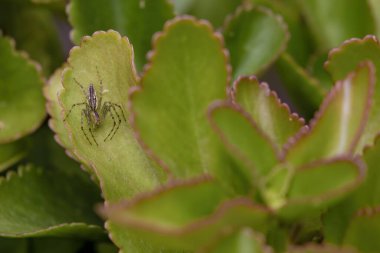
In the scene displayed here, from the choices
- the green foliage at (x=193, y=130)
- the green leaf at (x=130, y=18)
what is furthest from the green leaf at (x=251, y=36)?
the green leaf at (x=130, y=18)

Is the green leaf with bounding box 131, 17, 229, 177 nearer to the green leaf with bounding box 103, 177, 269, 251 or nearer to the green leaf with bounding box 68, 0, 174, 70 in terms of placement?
the green leaf with bounding box 103, 177, 269, 251

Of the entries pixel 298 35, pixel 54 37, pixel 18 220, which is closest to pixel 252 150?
pixel 18 220

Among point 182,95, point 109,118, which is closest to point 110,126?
point 109,118

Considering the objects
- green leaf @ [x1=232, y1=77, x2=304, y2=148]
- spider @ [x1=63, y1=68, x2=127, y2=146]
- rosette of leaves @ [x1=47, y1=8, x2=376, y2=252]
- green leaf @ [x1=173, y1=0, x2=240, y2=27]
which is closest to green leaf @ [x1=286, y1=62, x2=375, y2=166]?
rosette of leaves @ [x1=47, y1=8, x2=376, y2=252]

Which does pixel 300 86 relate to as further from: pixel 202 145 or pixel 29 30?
pixel 29 30

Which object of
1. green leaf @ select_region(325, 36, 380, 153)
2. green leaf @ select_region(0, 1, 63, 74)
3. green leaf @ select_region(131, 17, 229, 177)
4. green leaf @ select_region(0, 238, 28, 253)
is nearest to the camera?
green leaf @ select_region(131, 17, 229, 177)

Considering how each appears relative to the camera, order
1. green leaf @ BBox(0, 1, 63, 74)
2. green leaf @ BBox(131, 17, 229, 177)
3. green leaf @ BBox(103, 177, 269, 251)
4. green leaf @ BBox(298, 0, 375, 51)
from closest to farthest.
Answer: green leaf @ BBox(103, 177, 269, 251) → green leaf @ BBox(131, 17, 229, 177) → green leaf @ BBox(298, 0, 375, 51) → green leaf @ BBox(0, 1, 63, 74)

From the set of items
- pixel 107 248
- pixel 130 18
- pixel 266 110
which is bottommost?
pixel 107 248
